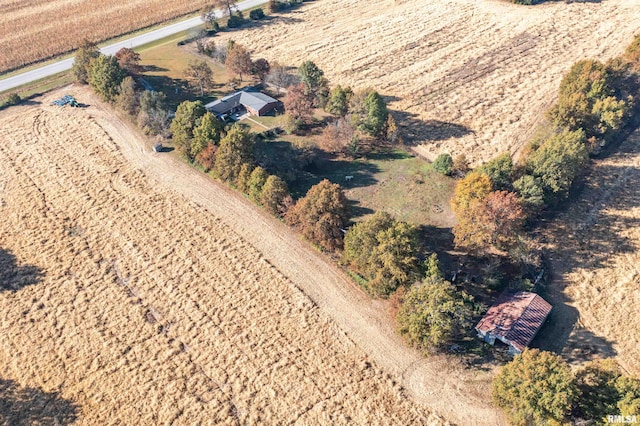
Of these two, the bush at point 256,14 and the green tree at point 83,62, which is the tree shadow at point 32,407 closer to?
the green tree at point 83,62

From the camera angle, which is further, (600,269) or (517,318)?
(600,269)

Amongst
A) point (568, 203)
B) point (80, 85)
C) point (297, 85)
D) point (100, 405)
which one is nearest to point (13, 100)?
point (80, 85)

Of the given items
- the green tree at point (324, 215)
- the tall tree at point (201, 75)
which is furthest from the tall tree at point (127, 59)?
the green tree at point (324, 215)

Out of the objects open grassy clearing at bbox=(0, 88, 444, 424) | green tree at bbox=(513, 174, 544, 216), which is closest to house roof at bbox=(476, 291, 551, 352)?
open grassy clearing at bbox=(0, 88, 444, 424)

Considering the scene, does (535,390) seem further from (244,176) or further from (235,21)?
(235,21)

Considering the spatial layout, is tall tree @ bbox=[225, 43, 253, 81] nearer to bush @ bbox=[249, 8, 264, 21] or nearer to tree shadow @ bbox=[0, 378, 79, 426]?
bush @ bbox=[249, 8, 264, 21]

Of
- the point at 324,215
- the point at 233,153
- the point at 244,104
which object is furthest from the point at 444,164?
the point at 244,104
